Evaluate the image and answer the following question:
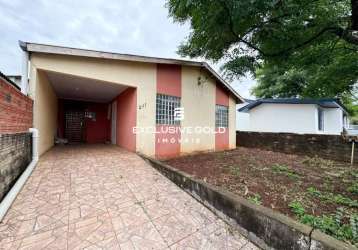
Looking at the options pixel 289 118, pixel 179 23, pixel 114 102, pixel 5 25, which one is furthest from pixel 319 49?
pixel 5 25

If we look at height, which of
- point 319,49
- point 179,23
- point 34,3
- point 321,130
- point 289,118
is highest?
point 34,3

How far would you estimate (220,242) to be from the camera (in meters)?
2.34

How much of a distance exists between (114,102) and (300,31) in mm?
8872

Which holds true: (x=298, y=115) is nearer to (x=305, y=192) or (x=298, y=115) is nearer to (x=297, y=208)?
(x=305, y=192)

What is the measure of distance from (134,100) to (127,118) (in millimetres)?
1171

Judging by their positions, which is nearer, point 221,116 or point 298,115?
point 221,116

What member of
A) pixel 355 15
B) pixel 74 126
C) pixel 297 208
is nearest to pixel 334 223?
pixel 297 208

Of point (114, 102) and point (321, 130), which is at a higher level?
point (114, 102)

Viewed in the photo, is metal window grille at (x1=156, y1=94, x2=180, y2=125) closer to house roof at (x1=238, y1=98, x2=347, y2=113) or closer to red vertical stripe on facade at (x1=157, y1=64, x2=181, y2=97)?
red vertical stripe on facade at (x1=157, y1=64, x2=181, y2=97)

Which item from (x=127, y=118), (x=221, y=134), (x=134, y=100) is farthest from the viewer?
(x=221, y=134)

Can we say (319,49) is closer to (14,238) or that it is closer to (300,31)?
(300,31)

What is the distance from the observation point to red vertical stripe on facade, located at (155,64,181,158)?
7.32 m

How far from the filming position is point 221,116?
1005 cm

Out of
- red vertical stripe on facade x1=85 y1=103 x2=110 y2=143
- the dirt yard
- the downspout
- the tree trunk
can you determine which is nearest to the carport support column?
the downspout
